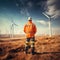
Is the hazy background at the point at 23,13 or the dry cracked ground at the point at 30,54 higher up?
the hazy background at the point at 23,13

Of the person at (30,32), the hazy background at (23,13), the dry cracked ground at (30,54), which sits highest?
the hazy background at (23,13)

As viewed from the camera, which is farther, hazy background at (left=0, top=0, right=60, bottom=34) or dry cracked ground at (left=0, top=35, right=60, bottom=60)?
hazy background at (left=0, top=0, right=60, bottom=34)

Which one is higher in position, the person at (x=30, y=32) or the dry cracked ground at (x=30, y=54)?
the person at (x=30, y=32)

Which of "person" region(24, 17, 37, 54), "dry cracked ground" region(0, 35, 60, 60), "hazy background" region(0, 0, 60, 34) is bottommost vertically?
"dry cracked ground" region(0, 35, 60, 60)

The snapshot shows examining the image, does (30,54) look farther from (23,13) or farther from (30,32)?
(23,13)

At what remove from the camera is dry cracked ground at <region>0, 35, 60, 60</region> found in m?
3.75

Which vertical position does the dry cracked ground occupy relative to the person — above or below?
below

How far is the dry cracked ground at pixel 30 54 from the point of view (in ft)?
12.3

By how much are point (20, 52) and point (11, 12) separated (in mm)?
866

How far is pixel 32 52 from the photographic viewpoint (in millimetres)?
3793

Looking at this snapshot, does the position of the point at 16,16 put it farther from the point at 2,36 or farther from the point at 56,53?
the point at 56,53

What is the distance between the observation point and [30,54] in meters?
3.78

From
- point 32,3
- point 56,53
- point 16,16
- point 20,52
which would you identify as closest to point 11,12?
point 16,16

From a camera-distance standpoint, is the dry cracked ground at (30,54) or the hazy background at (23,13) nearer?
the dry cracked ground at (30,54)
